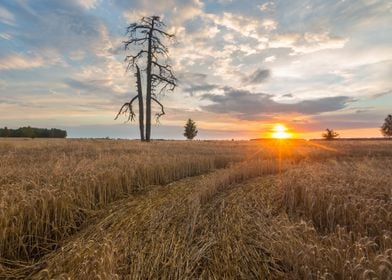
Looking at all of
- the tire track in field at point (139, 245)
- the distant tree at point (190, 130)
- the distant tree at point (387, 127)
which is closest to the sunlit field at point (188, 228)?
the tire track in field at point (139, 245)

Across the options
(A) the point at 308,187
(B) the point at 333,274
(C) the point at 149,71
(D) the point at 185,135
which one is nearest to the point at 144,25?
(C) the point at 149,71

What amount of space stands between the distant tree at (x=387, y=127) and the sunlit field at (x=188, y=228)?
80.0m

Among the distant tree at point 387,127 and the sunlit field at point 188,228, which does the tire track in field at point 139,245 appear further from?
the distant tree at point 387,127

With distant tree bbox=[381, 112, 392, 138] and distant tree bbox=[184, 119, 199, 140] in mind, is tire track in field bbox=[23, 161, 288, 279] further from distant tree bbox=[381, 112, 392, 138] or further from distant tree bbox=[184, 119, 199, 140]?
distant tree bbox=[381, 112, 392, 138]

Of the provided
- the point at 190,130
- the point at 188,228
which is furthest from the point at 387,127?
the point at 188,228

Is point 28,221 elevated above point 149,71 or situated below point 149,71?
below

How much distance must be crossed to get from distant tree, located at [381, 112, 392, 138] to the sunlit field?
80.0 meters

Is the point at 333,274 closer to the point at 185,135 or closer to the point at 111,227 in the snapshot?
the point at 111,227

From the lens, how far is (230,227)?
188 inches

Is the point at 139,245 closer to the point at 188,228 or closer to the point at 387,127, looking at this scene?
the point at 188,228

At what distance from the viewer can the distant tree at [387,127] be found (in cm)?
7467

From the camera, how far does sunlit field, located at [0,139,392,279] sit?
3.50 m

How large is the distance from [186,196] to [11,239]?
342cm

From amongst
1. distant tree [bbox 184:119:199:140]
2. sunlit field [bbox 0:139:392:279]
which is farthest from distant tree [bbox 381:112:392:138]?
sunlit field [bbox 0:139:392:279]
